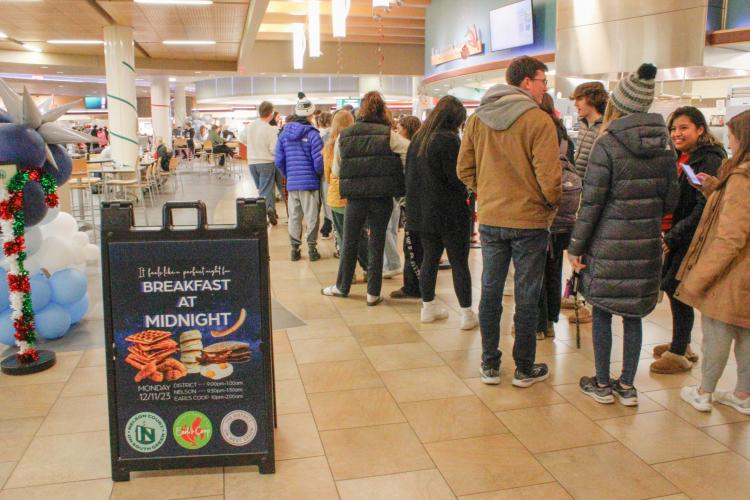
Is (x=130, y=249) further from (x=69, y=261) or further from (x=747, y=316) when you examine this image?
(x=747, y=316)

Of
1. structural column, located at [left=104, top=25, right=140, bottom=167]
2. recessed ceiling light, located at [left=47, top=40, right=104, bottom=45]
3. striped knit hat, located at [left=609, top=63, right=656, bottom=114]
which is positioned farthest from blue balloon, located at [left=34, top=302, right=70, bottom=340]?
recessed ceiling light, located at [left=47, top=40, right=104, bottom=45]

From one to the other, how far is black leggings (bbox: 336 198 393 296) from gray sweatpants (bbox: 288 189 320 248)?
4.55ft

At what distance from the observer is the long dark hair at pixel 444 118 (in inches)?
153

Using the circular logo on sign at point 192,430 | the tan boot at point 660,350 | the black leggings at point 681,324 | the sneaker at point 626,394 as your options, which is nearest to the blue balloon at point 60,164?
the circular logo on sign at point 192,430

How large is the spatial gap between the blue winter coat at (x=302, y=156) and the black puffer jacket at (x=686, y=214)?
135 inches

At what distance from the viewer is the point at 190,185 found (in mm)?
15609

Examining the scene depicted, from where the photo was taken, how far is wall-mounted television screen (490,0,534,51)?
1093 centimetres

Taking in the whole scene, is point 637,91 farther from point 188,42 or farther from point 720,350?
point 188,42

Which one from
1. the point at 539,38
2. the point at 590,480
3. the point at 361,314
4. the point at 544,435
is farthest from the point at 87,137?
the point at 539,38

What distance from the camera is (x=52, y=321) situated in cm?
401

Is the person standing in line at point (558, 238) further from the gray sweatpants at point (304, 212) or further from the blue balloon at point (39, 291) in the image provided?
the blue balloon at point (39, 291)

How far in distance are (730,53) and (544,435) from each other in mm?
7168

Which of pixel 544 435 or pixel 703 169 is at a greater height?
pixel 703 169

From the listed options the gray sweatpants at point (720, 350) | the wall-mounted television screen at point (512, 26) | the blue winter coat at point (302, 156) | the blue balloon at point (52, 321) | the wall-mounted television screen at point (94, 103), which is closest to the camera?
the gray sweatpants at point (720, 350)
